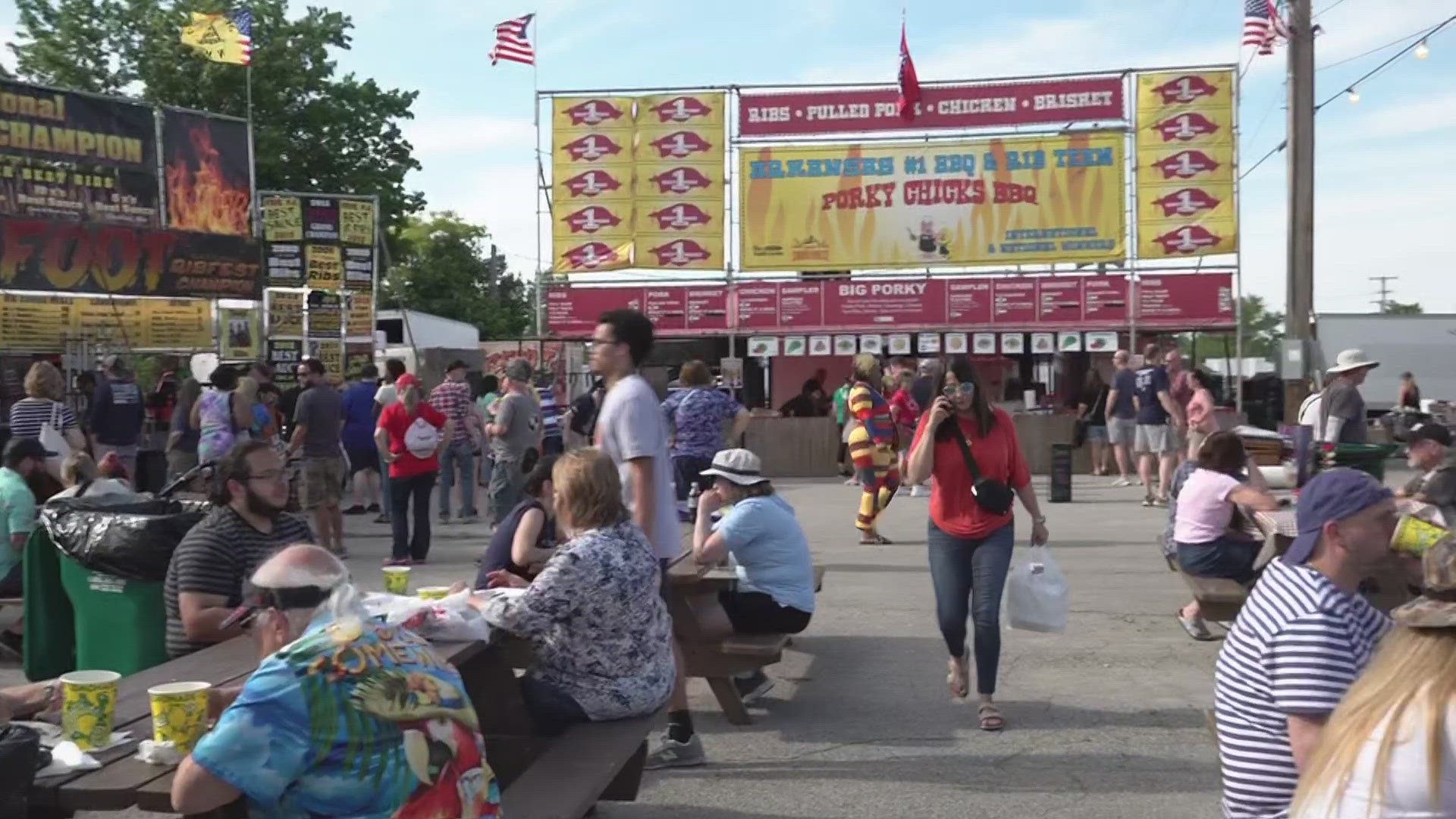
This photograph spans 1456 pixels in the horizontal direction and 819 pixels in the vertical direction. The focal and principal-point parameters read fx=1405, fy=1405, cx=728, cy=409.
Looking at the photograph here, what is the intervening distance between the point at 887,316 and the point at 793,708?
1738 cm

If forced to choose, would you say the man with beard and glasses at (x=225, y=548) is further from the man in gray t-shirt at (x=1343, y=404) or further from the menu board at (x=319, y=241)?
the menu board at (x=319, y=241)

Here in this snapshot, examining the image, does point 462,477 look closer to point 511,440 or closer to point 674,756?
point 511,440

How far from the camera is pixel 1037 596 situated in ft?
21.9

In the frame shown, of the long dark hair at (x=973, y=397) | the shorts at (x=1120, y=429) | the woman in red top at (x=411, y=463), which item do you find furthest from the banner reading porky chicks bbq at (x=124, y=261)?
the long dark hair at (x=973, y=397)

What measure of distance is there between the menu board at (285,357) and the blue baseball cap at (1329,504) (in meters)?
21.5

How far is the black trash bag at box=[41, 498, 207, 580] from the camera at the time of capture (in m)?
5.70

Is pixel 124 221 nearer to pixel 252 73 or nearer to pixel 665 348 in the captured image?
pixel 665 348

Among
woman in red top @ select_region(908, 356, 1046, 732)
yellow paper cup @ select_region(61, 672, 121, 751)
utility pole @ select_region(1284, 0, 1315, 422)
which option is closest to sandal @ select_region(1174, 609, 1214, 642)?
woman in red top @ select_region(908, 356, 1046, 732)

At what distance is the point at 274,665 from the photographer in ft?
9.83

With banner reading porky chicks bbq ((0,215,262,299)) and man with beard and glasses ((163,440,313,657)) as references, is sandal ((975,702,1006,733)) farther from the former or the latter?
banner reading porky chicks bbq ((0,215,262,299))

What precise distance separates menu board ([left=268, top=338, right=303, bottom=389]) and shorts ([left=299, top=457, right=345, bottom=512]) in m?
11.3

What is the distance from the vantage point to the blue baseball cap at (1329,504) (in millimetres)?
3467

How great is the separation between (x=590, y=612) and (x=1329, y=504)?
Answer: 8.07 ft

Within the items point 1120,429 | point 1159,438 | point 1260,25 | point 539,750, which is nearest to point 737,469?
point 539,750
